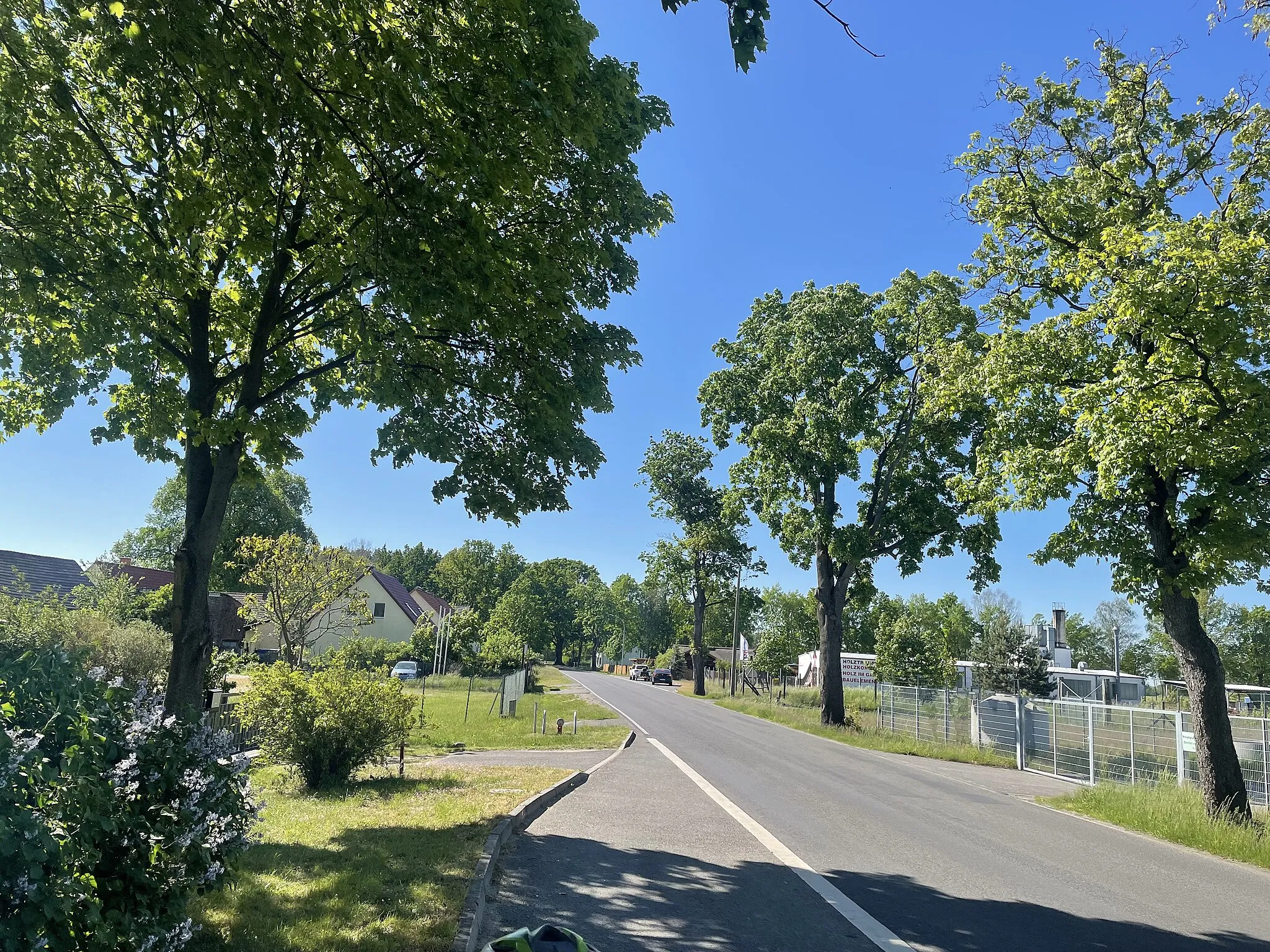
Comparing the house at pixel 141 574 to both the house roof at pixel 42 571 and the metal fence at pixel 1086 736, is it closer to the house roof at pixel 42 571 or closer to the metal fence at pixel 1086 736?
the house roof at pixel 42 571

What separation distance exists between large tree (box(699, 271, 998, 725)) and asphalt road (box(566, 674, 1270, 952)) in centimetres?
1163

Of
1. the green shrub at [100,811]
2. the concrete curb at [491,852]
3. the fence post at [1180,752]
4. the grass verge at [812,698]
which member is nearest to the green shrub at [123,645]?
the concrete curb at [491,852]

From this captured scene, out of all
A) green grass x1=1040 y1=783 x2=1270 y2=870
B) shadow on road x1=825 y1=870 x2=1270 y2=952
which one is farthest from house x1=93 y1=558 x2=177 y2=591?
shadow on road x1=825 y1=870 x2=1270 y2=952

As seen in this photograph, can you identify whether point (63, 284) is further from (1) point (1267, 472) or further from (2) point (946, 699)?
(2) point (946, 699)

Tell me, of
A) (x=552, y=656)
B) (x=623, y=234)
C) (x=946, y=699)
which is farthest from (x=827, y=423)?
(x=552, y=656)

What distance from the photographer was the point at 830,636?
27.3 m

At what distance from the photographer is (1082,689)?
4425 centimetres

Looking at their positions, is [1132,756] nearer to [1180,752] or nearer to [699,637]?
[1180,752]

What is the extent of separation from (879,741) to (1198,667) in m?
12.2

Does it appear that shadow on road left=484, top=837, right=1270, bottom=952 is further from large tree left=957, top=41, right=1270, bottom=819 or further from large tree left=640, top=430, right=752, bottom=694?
large tree left=640, top=430, right=752, bottom=694

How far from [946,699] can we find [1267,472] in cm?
1328

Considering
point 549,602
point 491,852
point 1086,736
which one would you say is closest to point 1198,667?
point 1086,736

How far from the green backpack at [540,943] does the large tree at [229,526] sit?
49518mm

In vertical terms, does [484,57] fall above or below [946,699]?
above
